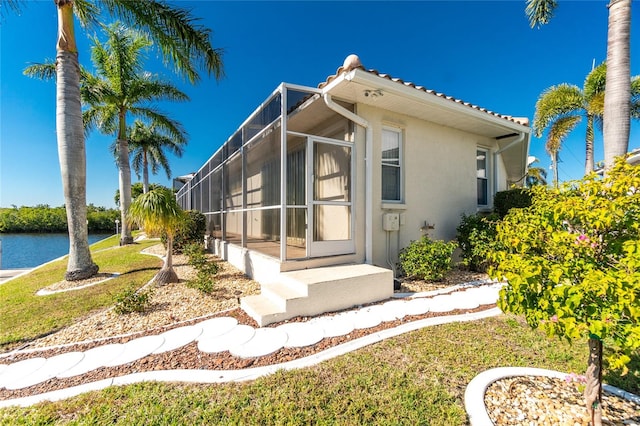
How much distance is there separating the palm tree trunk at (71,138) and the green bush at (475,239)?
31.2 feet

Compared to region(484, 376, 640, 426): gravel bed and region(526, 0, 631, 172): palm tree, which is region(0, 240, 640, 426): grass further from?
region(526, 0, 631, 172): palm tree

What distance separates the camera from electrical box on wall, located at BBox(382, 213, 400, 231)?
571cm

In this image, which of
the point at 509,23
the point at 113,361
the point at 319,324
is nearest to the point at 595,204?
the point at 319,324

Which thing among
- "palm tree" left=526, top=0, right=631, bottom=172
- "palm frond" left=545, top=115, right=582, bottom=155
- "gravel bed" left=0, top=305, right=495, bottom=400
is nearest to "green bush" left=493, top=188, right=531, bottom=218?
"palm tree" left=526, top=0, right=631, bottom=172

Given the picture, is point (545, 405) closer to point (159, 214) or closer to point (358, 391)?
point (358, 391)

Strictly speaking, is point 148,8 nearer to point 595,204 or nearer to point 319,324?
point 319,324

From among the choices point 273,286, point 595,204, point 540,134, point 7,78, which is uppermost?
point 7,78

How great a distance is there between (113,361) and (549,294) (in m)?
4.15

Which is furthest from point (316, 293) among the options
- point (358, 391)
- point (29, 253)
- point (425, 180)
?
point (29, 253)

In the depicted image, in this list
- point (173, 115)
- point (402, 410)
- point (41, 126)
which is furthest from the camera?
point (173, 115)

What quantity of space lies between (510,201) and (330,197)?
4875 millimetres

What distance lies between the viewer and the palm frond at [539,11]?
251 inches

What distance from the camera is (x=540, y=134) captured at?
11039 millimetres

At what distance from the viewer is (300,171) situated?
5.92 m
